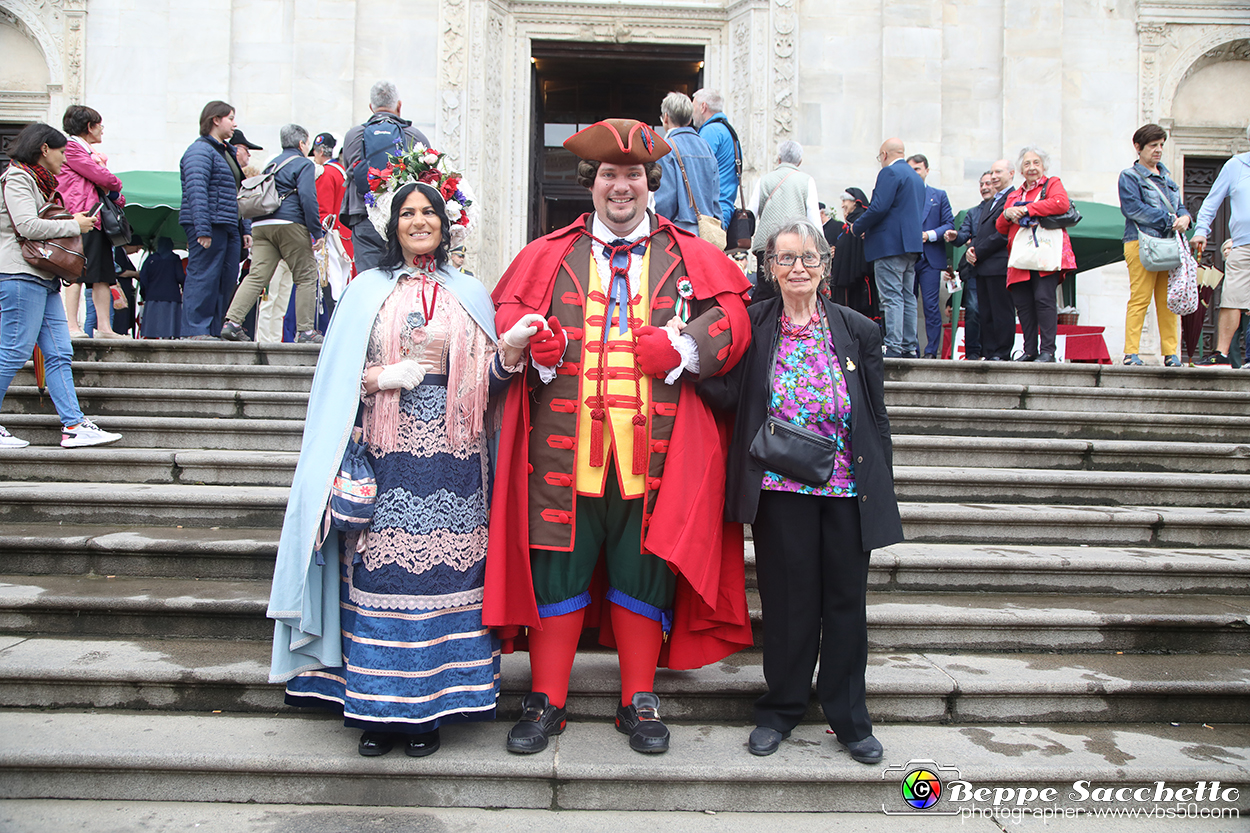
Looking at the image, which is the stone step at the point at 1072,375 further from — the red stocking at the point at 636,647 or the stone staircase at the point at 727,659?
the red stocking at the point at 636,647

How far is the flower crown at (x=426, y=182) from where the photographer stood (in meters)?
3.12

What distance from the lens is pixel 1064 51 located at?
11141 millimetres

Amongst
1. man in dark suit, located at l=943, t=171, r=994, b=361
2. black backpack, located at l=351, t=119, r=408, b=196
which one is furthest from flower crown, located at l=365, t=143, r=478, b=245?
man in dark suit, located at l=943, t=171, r=994, b=361

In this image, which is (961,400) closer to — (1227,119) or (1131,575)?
(1131,575)

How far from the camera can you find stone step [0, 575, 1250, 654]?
3699 mm

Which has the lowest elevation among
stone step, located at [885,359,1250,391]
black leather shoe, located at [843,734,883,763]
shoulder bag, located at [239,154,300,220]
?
black leather shoe, located at [843,734,883,763]

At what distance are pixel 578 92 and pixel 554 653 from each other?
11.9 metres

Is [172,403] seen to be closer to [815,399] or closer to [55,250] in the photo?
[55,250]

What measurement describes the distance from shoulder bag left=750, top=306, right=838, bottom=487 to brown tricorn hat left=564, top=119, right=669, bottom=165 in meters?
1.12

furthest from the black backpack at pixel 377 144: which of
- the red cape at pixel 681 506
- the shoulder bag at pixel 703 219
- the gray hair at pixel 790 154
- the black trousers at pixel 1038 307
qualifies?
the black trousers at pixel 1038 307

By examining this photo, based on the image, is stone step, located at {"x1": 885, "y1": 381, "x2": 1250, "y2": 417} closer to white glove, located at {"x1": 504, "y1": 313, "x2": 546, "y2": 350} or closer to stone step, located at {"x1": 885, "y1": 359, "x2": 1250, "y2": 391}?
stone step, located at {"x1": 885, "y1": 359, "x2": 1250, "y2": 391}

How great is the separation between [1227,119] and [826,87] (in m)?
6.21

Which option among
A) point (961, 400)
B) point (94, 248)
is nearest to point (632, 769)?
point (961, 400)

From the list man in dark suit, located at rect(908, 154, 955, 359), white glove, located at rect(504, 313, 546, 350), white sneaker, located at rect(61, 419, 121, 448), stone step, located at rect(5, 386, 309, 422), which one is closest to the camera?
white glove, located at rect(504, 313, 546, 350)
